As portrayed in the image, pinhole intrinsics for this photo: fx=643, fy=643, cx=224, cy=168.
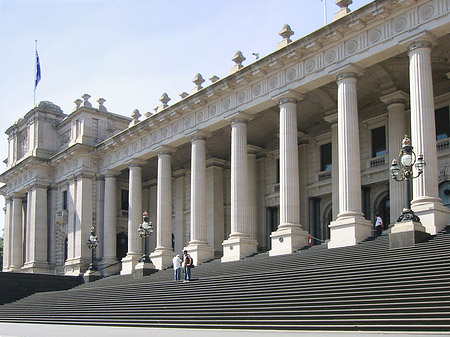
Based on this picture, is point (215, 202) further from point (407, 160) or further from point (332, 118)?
point (407, 160)

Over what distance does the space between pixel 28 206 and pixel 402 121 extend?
106ft

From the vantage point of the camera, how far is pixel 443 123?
32.6 metres

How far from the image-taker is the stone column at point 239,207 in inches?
1313

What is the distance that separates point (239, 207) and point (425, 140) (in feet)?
38.8

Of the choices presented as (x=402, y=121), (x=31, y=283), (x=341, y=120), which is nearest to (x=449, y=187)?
(x=402, y=121)

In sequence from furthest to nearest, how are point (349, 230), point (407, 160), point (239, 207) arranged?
1. point (239, 207)
2. point (349, 230)
3. point (407, 160)

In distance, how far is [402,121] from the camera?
32.7 meters

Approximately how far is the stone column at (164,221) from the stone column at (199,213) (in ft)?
10.0

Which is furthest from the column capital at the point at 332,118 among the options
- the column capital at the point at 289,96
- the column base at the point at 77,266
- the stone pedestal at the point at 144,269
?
the column base at the point at 77,266

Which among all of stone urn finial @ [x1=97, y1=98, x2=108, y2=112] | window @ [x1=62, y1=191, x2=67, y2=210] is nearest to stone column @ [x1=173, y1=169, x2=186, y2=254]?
stone urn finial @ [x1=97, y1=98, x2=108, y2=112]

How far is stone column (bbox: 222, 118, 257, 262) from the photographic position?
33.3 m

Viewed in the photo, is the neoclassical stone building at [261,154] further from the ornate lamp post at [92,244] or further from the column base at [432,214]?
the ornate lamp post at [92,244]

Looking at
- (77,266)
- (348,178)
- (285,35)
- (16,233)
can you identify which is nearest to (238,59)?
(285,35)

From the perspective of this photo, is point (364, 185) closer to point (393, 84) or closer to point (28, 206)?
point (393, 84)
